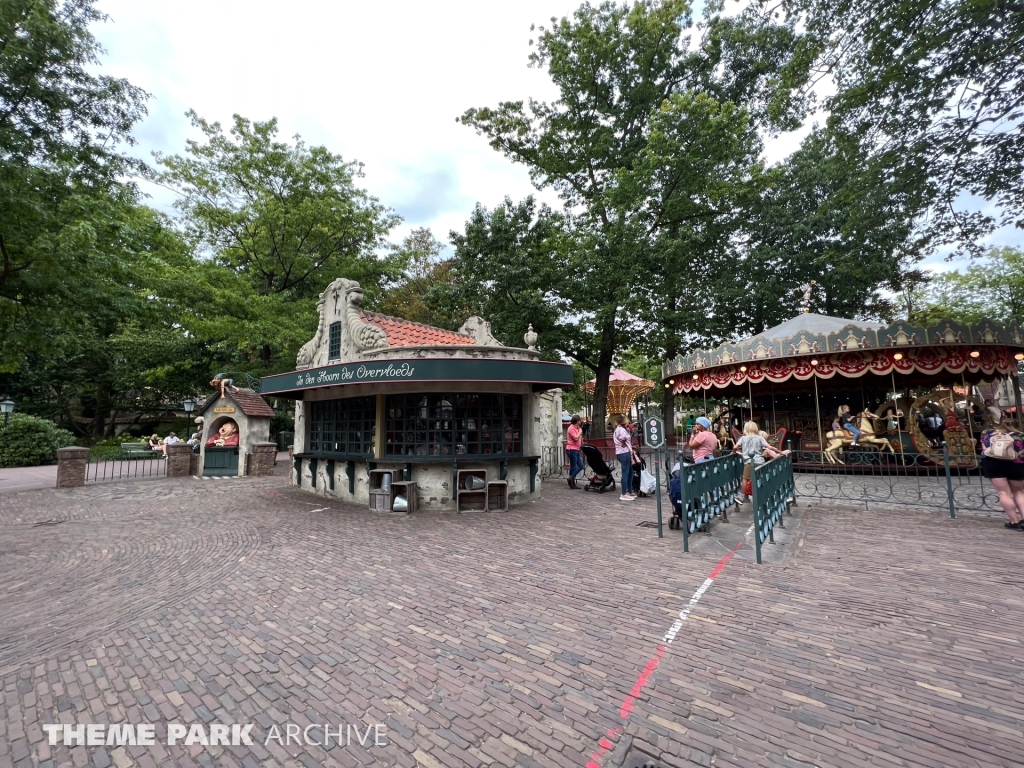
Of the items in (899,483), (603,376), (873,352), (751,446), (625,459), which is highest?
(603,376)

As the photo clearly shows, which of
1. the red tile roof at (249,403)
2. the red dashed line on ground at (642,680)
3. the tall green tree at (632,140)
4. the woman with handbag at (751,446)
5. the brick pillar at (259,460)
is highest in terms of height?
the tall green tree at (632,140)

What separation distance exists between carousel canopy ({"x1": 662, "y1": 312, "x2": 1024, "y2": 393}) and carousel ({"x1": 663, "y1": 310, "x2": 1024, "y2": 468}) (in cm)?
3

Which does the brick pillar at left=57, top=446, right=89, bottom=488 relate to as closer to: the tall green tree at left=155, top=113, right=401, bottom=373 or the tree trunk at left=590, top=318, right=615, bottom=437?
the tall green tree at left=155, top=113, right=401, bottom=373

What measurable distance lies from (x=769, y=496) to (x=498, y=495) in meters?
5.52

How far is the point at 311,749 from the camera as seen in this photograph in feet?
8.89

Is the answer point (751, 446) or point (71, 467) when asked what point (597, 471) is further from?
point (71, 467)

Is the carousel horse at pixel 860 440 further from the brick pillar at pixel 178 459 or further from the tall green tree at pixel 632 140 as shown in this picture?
the brick pillar at pixel 178 459

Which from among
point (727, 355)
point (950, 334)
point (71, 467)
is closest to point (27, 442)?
point (71, 467)

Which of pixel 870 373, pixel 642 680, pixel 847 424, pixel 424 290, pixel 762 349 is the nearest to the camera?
pixel 642 680

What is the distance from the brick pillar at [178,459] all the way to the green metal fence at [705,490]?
18.6 m

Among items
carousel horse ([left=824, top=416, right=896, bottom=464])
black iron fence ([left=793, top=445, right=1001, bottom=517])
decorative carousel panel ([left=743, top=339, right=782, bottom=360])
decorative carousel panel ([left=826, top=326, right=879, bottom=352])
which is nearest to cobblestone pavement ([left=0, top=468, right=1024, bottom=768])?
black iron fence ([left=793, top=445, right=1001, bottom=517])

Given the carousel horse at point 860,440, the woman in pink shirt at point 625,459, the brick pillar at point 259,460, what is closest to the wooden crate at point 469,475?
the woman in pink shirt at point 625,459

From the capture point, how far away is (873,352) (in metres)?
14.4

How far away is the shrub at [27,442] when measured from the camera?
1975cm
